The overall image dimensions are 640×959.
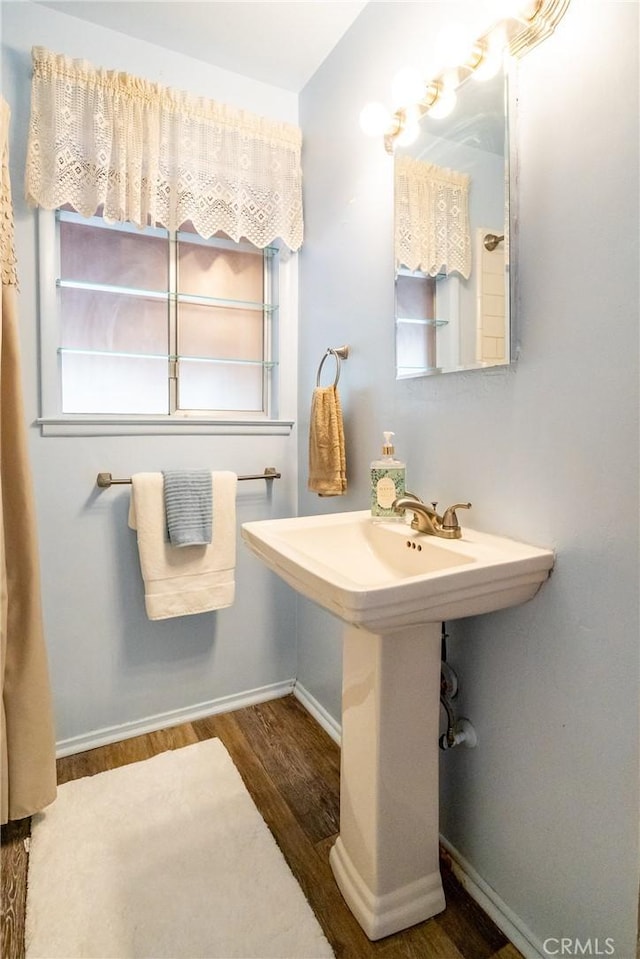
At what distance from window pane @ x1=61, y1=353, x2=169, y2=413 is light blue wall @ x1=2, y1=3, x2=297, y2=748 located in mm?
157

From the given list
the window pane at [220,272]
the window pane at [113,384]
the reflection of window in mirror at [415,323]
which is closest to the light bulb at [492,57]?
the reflection of window in mirror at [415,323]

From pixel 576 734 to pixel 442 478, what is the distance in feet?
2.08

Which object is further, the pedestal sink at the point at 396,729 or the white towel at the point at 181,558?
the white towel at the point at 181,558

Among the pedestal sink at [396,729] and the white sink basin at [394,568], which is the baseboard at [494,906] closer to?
the pedestal sink at [396,729]

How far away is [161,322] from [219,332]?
0.22 metres

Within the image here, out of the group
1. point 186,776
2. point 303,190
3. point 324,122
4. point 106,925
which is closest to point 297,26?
point 324,122

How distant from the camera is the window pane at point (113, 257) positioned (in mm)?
1701

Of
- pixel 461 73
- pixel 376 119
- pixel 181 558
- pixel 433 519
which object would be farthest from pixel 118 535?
pixel 461 73

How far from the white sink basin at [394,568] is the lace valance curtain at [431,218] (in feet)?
2.17

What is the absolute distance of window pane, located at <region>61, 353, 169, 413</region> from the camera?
1742 mm

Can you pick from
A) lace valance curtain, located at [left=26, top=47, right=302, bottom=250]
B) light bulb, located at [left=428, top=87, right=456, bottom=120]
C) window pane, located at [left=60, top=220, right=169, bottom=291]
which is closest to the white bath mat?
window pane, located at [left=60, top=220, right=169, bottom=291]

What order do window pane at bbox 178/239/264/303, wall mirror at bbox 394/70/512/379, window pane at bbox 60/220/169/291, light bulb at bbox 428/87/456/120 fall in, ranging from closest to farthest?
wall mirror at bbox 394/70/512/379 → light bulb at bbox 428/87/456/120 → window pane at bbox 60/220/169/291 → window pane at bbox 178/239/264/303

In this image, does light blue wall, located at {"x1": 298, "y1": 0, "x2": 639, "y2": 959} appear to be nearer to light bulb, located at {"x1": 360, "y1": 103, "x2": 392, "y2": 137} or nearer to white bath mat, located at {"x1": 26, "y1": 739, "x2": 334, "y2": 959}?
light bulb, located at {"x1": 360, "y1": 103, "x2": 392, "y2": 137}

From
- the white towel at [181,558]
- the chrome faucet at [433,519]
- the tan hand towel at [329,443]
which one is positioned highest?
the tan hand towel at [329,443]
